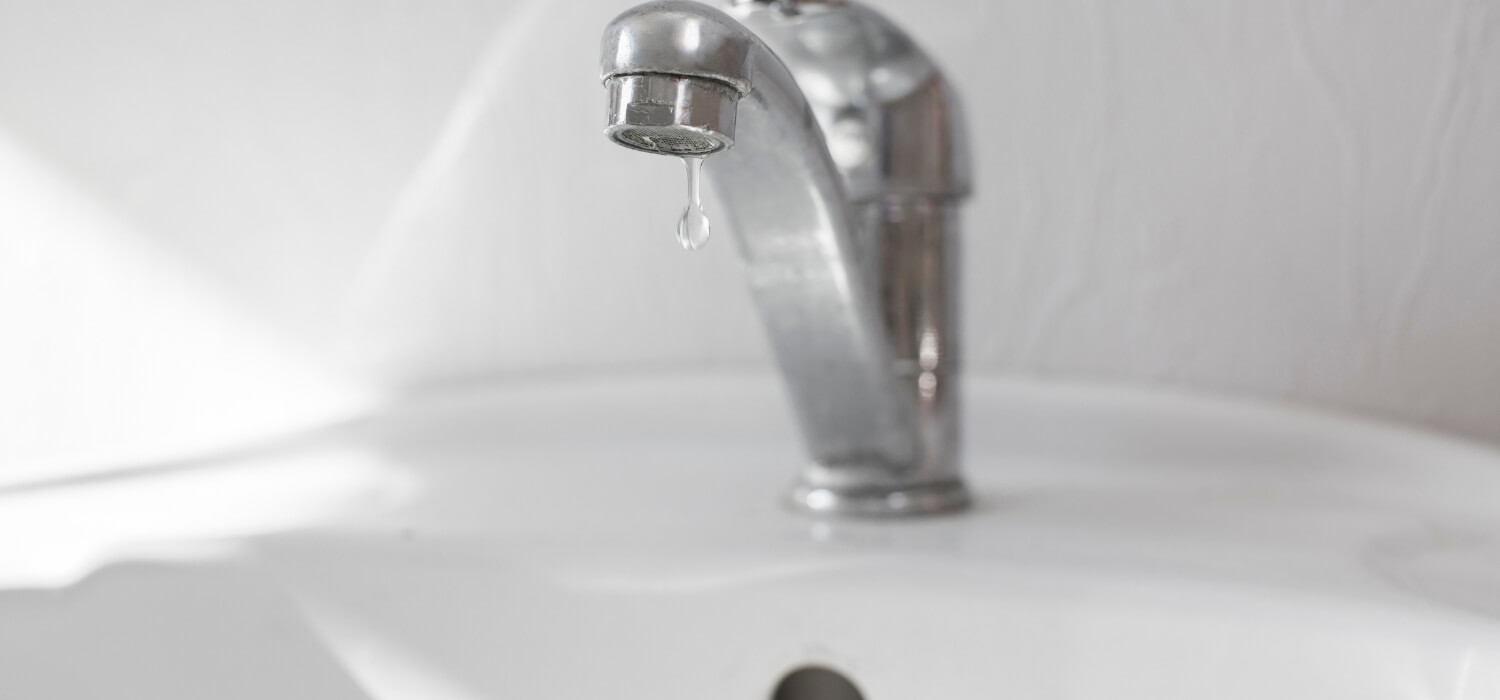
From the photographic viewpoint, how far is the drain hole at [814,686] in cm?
31

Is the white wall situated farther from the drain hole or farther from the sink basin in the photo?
the drain hole

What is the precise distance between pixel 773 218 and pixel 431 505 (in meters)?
0.17

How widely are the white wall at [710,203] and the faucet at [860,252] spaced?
10 cm

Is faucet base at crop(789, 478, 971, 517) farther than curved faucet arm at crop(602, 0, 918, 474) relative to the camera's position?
Yes

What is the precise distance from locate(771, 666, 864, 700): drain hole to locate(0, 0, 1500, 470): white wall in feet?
0.64

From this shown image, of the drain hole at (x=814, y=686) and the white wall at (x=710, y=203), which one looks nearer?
the drain hole at (x=814, y=686)

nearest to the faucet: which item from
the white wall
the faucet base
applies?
the faucet base

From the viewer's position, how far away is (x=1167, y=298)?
457 mm

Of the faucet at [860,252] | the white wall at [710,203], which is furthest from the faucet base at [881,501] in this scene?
the white wall at [710,203]

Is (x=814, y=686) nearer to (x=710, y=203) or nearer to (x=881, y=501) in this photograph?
(x=881, y=501)

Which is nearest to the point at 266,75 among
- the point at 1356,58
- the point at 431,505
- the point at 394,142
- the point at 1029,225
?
the point at 394,142

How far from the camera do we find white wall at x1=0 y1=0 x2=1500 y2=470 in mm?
436

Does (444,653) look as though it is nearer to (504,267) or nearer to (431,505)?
(431,505)

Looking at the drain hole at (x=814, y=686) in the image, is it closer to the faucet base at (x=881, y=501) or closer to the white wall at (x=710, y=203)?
the faucet base at (x=881, y=501)
